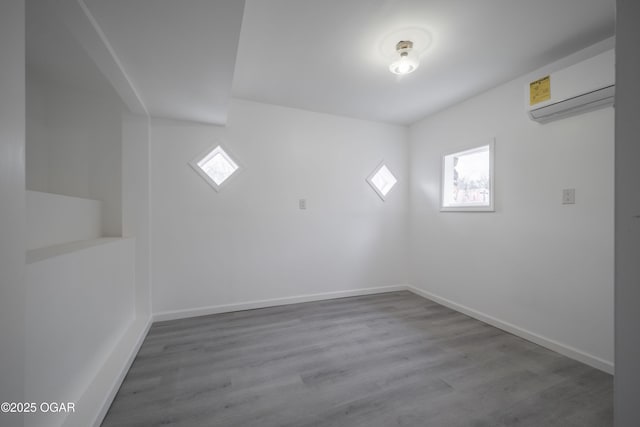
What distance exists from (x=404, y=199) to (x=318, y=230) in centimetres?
145

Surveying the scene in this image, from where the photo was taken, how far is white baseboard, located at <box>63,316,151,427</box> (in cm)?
124

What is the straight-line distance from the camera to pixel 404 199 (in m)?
3.79

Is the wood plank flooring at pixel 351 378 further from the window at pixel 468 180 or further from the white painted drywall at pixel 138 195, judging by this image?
the window at pixel 468 180

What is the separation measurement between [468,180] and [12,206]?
3530 mm

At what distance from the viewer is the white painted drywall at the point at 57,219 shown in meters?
1.44

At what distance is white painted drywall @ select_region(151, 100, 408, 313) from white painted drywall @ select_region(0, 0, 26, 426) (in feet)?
6.65

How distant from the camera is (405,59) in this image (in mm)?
1982

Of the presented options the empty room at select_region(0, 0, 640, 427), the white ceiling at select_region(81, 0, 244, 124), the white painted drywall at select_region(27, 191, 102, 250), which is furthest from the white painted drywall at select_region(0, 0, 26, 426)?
the white painted drywall at select_region(27, 191, 102, 250)

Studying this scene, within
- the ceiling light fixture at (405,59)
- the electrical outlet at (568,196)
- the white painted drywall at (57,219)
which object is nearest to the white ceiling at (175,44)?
the white painted drywall at (57,219)

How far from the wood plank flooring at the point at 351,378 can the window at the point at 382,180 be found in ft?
5.88

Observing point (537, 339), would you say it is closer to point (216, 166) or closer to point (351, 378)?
point (351, 378)

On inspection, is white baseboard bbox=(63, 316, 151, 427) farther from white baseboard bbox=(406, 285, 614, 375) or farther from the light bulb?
white baseboard bbox=(406, 285, 614, 375)

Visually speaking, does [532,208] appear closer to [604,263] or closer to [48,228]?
[604,263]

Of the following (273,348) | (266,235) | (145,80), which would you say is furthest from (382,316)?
(145,80)
